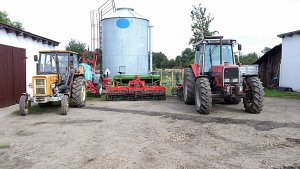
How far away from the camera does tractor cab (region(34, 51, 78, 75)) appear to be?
36.7 feet

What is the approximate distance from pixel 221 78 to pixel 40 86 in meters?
6.10

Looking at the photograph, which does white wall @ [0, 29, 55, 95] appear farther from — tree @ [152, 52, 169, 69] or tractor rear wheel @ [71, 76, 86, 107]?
tree @ [152, 52, 169, 69]

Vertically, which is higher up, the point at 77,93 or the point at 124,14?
the point at 124,14

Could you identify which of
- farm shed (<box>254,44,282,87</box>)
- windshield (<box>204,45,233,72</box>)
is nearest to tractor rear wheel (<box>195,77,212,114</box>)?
windshield (<box>204,45,233,72</box>)

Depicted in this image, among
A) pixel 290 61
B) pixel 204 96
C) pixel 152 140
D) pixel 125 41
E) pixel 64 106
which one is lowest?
pixel 152 140

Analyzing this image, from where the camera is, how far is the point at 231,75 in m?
9.32

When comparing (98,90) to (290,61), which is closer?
(98,90)

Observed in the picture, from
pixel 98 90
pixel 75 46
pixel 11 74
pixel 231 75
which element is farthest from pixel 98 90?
pixel 75 46

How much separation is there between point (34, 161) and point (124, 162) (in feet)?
5.20

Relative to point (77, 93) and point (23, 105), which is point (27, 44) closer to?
point (77, 93)

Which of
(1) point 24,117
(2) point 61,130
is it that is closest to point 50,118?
(1) point 24,117

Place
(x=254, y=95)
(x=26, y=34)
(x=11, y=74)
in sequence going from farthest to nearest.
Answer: (x=26, y=34), (x=11, y=74), (x=254, y=95)

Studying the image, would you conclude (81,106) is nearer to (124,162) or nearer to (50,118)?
(50,118)

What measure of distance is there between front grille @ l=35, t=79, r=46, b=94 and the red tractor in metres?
5.18
